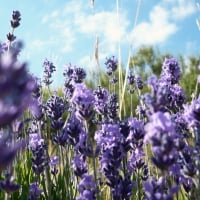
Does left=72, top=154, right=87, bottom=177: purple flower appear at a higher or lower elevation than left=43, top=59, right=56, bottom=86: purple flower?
lower

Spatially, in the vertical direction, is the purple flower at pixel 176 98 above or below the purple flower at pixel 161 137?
above

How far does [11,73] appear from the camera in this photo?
2.63 feet

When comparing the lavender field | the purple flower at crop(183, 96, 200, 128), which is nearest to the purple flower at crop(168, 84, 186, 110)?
the lavender field

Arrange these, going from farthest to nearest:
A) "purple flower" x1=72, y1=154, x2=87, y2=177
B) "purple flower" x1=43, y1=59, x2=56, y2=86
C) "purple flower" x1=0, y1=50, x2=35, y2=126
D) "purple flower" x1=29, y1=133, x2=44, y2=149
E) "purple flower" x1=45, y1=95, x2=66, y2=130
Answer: "purple flower" x1=43, y1=59, x2=56, y2=86 → "purple flower" x1=29, y1=133, x2=44, y2=149 → "purple flower" x1=45, y1=95, x2=66, y2=130 → "purple flower" x1=72, y1=154, x2=87, y2=177 → "purple flower" x1=0, y1=50, x2=35, y2=126

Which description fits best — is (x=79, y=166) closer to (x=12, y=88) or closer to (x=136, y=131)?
(x=136, y=131)

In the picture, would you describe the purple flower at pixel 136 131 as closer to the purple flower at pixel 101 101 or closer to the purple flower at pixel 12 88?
the purple flower at pixel 101 101

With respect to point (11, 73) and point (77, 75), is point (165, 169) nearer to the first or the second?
point (11, 73)

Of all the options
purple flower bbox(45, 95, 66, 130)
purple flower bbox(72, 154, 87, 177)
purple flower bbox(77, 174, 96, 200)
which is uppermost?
purple flower bbox(45, 95, 66, 130)

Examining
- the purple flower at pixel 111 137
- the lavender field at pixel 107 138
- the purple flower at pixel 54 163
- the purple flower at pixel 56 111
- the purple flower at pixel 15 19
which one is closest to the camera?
the lavender field at pixel 107 138

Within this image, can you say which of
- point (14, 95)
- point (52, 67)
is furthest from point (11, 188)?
point (52, 67)

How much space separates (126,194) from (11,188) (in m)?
0.79

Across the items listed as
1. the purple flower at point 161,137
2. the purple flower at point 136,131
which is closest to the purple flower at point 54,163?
the purple flower at point 136,131

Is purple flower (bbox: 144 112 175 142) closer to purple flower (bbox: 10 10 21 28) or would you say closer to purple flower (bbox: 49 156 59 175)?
purple flower (bbox: 49 156 59 175)

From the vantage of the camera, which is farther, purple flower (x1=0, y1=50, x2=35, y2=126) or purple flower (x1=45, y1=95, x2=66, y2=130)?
purple flower (x1=45, y1=95, x2=66, y2=130)
